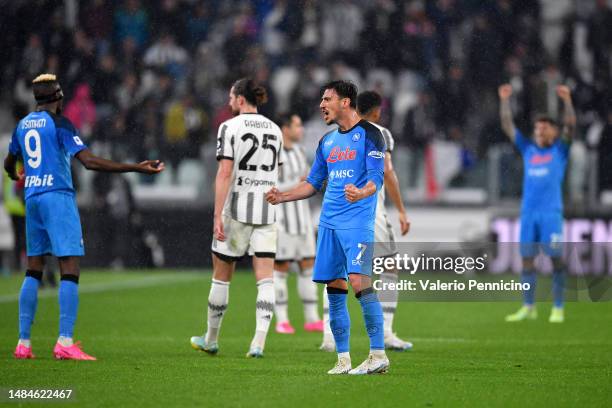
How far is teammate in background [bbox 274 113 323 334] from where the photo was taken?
13.1m

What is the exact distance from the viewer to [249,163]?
1004cm

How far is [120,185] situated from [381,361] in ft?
46.3

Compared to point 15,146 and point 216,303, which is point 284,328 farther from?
point 15,146

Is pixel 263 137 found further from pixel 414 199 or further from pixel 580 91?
pixel 580 91

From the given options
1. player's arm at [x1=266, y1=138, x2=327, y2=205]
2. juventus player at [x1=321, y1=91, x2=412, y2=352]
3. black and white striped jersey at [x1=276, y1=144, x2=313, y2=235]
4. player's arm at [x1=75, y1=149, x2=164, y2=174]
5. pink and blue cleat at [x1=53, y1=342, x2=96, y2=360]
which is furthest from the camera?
black and white striped jersey at [x1=276, y1=144, x2=313, y2=235]

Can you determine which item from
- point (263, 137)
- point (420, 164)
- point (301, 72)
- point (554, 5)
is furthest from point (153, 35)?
point (263, 137)

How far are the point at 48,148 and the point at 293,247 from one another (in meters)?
4.24

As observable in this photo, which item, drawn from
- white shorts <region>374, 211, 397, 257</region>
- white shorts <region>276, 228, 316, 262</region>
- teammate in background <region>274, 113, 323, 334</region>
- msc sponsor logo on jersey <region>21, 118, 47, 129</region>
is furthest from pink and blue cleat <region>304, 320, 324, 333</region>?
msc sponsor logo on jersey <region>21, 118, 47, 129</region>

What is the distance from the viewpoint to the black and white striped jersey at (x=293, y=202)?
13070mm

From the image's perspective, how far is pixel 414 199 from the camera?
2162cm

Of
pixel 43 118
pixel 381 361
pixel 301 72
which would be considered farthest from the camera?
pixel 301 72

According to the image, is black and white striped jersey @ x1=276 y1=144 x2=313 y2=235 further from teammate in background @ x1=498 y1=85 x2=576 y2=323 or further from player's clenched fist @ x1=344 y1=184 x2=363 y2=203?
player's clenched fist @ x1=344 y1=184 x2=363 y2=203

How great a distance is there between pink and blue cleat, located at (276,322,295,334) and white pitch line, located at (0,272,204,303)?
190 inches

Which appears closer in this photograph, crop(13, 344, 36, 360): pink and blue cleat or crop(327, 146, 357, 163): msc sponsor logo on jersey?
crop(327, 146, 357, 163): msc sponsor logo on jersey
